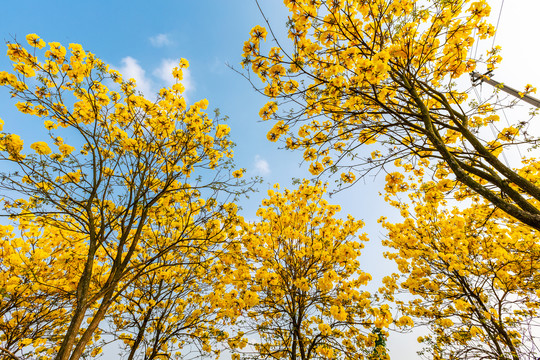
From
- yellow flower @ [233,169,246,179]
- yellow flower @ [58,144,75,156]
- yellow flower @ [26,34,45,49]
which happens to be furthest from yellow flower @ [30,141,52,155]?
yellow flower @ [233,169,246,179]

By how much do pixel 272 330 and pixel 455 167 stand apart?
565 centimetres

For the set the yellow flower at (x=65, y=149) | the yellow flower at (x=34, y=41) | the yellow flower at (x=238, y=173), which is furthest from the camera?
the yellow flower at (x=238, y=173)

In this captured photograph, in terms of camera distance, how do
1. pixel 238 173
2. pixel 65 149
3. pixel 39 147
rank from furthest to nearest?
pixel 238 173 → pixel 65 149 → pixel 39 147

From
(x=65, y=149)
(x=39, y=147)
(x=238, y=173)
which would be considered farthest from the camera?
(x=238, y=173)

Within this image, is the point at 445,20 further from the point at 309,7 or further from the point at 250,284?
the point at 250,284

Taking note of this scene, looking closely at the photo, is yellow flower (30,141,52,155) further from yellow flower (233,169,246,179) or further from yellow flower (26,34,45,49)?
yellow flower (233,169,246,179)

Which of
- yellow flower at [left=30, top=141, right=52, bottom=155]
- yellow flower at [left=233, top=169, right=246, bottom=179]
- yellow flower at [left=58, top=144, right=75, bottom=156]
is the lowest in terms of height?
yellow flower at [left=30, top=141, right=52, bottom=155]

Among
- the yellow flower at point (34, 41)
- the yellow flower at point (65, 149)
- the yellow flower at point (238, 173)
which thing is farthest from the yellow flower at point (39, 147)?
the yellow flower at point (238, 173)

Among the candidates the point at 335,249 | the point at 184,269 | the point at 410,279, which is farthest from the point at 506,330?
the point at 184,269

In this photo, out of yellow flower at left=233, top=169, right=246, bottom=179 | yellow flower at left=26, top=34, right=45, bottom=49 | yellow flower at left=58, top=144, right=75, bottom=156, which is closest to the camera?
yellow flower at left=26, top=34, right=45, bottom=49

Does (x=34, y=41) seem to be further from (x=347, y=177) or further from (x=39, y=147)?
(x=347, y=177)

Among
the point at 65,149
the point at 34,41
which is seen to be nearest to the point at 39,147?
the point at 65,149

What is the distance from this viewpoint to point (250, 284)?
569 centimetres

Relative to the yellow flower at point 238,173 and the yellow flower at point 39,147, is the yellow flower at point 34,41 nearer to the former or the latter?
the yellow flower at point 39,147
